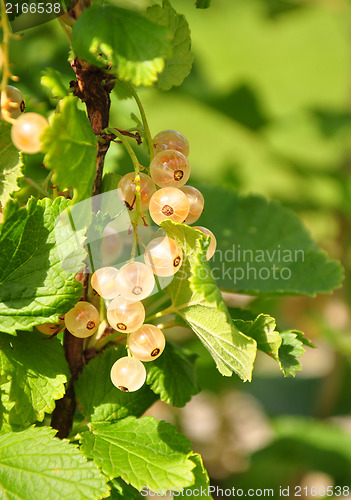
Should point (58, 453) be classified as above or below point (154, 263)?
below

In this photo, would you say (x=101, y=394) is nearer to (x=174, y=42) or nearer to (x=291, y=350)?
(x=291, y=350)

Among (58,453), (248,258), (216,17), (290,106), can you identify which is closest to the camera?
(58,453)

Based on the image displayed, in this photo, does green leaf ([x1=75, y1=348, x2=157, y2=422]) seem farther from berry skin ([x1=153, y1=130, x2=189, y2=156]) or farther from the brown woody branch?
berry skin ([x1=153, y1=130, x2=189, y2=156])

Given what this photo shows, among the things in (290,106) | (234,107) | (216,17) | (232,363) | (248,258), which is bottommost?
(290,106)

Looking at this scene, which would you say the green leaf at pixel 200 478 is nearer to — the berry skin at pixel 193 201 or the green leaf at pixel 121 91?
the berry skin at pixel 193 201

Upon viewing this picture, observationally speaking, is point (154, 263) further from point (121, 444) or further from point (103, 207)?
point (121, 444)

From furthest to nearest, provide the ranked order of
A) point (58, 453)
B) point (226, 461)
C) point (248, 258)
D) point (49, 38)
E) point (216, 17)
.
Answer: point (216, 17)
point (226, 461)
point (49, 38)
point (248, 258)
point (58, 453)

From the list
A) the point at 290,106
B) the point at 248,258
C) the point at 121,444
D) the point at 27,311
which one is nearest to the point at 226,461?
the point at 248,258
